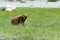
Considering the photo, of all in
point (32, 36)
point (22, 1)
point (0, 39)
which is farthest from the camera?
point (22, 1)

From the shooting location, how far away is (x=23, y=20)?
1134cm

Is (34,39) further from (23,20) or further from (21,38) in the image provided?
(23,20)

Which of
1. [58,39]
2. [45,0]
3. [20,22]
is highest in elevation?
[58,39]

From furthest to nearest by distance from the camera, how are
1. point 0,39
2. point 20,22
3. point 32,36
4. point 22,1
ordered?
point 22,1, point 20,22, point 32,36, point 0,39

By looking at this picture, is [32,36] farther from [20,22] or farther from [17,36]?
[20,22]

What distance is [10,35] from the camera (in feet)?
18.8

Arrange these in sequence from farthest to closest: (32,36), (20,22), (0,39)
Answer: (20,22) < (32,36) < (0,39)

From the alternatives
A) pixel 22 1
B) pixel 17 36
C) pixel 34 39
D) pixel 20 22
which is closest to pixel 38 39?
pixel 34 39

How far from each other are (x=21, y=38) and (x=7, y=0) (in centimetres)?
2707

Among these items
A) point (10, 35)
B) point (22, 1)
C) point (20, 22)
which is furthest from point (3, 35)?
point (22, 1)

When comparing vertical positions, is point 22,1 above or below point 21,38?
below

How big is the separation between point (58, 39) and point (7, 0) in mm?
26847

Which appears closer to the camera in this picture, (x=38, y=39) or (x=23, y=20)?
(x=38, y=39)

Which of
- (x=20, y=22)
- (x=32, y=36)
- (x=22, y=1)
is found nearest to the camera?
(x=32, y=36)
